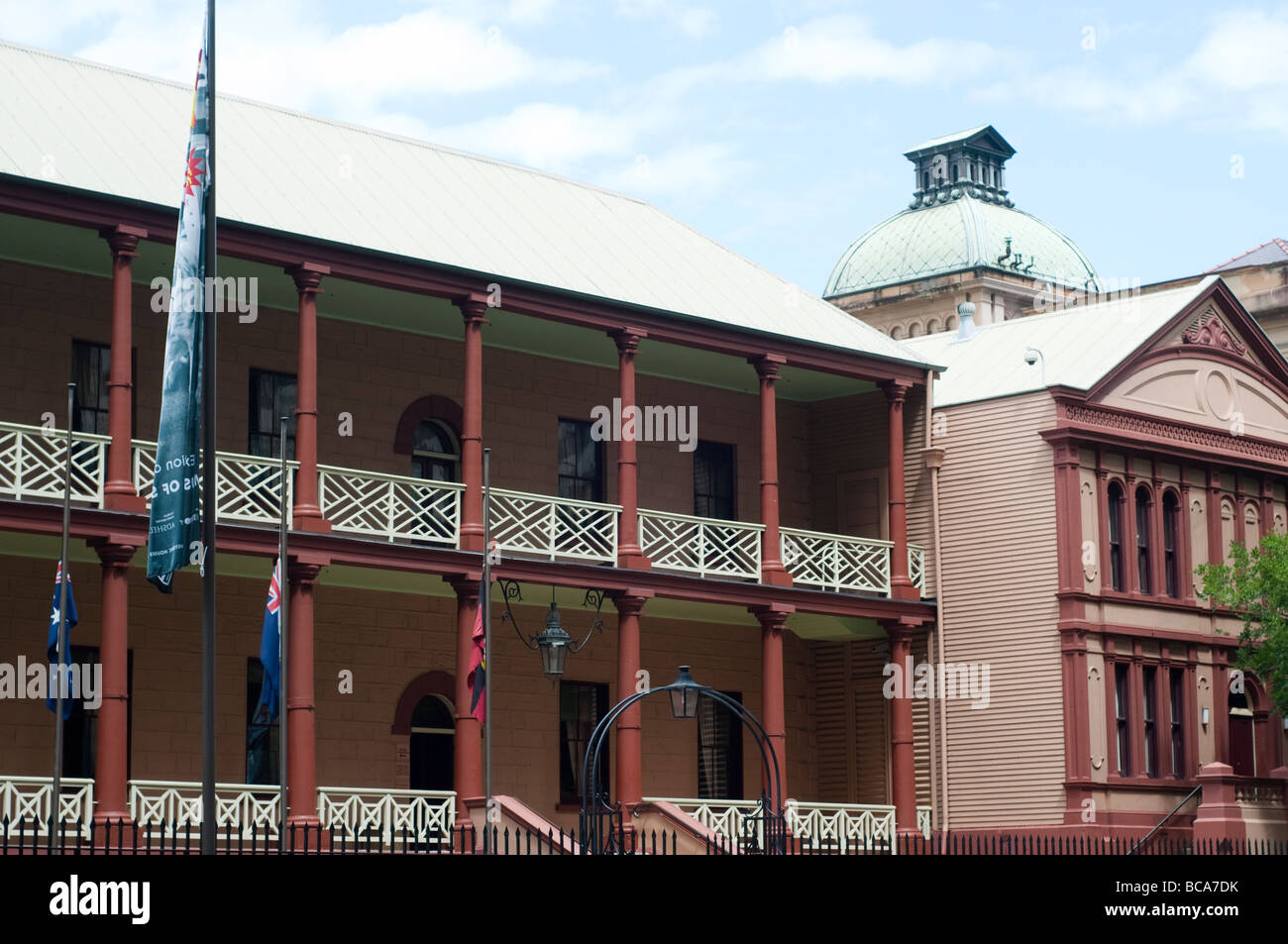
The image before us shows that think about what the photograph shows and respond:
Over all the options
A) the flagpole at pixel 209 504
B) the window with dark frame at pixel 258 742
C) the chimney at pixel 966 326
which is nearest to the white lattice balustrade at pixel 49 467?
the window with dark frame at pixel 258 742

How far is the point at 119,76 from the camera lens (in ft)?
91.5

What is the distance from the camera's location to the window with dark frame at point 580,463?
31422mm

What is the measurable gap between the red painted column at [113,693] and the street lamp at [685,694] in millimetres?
5903

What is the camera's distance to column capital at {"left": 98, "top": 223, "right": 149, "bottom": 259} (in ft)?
77.7

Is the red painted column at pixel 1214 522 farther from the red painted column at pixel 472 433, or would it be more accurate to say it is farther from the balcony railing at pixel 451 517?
the red painted column at pixel 472 433

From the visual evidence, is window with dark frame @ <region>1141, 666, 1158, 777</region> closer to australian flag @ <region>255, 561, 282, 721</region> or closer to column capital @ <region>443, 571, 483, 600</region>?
column capital @ <region>443, 571, 483, 600</region>

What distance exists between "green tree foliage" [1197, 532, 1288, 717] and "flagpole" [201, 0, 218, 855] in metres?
20.1

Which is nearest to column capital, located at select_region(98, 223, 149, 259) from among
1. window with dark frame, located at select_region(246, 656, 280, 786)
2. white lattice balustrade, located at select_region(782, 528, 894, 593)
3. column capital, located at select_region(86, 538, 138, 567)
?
column capital, located at select_region(86, 538, 138, 567)

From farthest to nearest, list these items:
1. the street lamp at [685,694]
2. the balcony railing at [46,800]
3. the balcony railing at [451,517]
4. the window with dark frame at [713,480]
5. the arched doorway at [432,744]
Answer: the window with dark frame at [713,480], the arched doorway at [432,744], the balcony railing at [451,517], the balcony railing at [46,800], the street lamp at [685,694]

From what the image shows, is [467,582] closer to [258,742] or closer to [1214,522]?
[258,742]

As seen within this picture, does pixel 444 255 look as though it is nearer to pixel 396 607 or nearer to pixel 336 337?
pixel 336 337

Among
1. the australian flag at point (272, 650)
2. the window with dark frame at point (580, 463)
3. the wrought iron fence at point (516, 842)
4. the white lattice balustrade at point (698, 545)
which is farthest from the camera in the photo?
the window with dark frame at point (580, 463)

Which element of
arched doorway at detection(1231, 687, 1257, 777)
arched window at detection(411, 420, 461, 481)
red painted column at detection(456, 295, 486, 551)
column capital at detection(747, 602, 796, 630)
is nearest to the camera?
red painted column at detection(456, 295, 486, 551)
